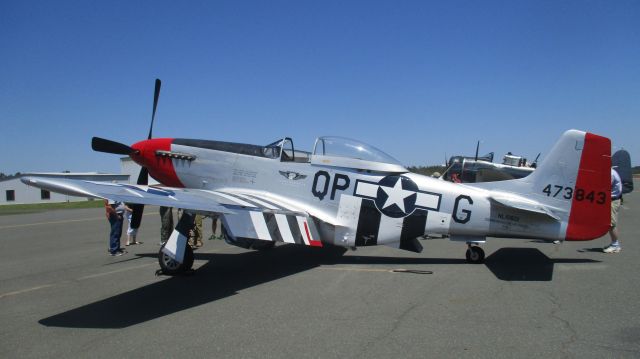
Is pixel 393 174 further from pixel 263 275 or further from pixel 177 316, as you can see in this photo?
pixel 177 316

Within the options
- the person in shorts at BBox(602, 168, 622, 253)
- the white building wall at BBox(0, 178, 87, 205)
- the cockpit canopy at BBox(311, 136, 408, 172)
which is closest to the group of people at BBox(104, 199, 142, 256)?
the cockpit canopy at BBox(311, 136, 408, 172)

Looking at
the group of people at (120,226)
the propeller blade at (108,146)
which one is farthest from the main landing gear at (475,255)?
the propeller blade at (108,146)

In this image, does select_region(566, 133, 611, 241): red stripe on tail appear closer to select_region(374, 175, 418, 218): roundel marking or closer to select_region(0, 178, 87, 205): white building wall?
select_region(374, 175, 418, 218): roundel marking

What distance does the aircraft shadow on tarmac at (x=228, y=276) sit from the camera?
4871 millimetres

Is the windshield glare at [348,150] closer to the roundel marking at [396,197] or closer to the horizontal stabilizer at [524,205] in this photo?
the roundel marking at [396,197]

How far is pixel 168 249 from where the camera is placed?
6.21 metres

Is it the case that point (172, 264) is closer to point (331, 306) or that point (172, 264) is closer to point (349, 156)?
point (331, 306)

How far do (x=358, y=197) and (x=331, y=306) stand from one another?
2798 mm

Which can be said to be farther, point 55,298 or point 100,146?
point 100,146

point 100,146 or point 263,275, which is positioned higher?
point 100,146

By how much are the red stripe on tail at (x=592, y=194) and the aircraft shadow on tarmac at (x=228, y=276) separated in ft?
2.96

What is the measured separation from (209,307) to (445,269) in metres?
4.09

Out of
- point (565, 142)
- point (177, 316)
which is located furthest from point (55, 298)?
point (565, 142)

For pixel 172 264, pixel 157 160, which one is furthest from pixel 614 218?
pixel 157 160
